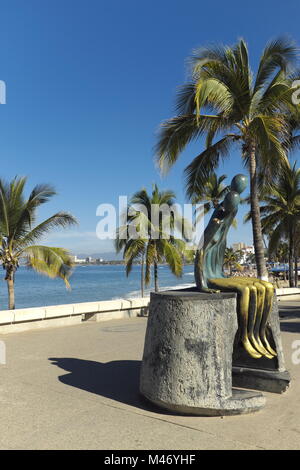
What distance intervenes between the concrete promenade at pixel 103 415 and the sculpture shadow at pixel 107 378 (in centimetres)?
1

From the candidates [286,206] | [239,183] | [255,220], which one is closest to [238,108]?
[255,220]

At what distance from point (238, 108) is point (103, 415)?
9.06 meters

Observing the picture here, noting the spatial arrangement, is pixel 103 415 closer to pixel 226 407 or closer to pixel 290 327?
pixel 226 407

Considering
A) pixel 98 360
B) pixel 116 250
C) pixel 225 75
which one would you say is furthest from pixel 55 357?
pixel 116 250

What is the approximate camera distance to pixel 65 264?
39.5ft

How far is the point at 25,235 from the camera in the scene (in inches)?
488

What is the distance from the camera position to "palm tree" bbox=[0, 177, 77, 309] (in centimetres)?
1185

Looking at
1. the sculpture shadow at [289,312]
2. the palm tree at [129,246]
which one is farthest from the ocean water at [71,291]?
the sculpture shadow at [289,312]

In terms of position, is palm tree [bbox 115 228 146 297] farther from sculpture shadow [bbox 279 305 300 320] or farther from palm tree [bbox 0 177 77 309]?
sculpture shadow [bbox 279 305 300 320]

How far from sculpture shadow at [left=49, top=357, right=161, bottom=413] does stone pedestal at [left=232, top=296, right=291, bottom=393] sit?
1509 mm

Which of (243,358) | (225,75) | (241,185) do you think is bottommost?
(243,358)

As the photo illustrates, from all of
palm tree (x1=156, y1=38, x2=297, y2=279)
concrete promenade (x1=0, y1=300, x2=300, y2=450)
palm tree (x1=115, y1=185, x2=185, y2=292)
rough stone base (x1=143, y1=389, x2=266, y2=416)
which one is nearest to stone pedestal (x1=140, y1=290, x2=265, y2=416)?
rough stone base (x1=143, y1=389, x2=266, y2=416)
